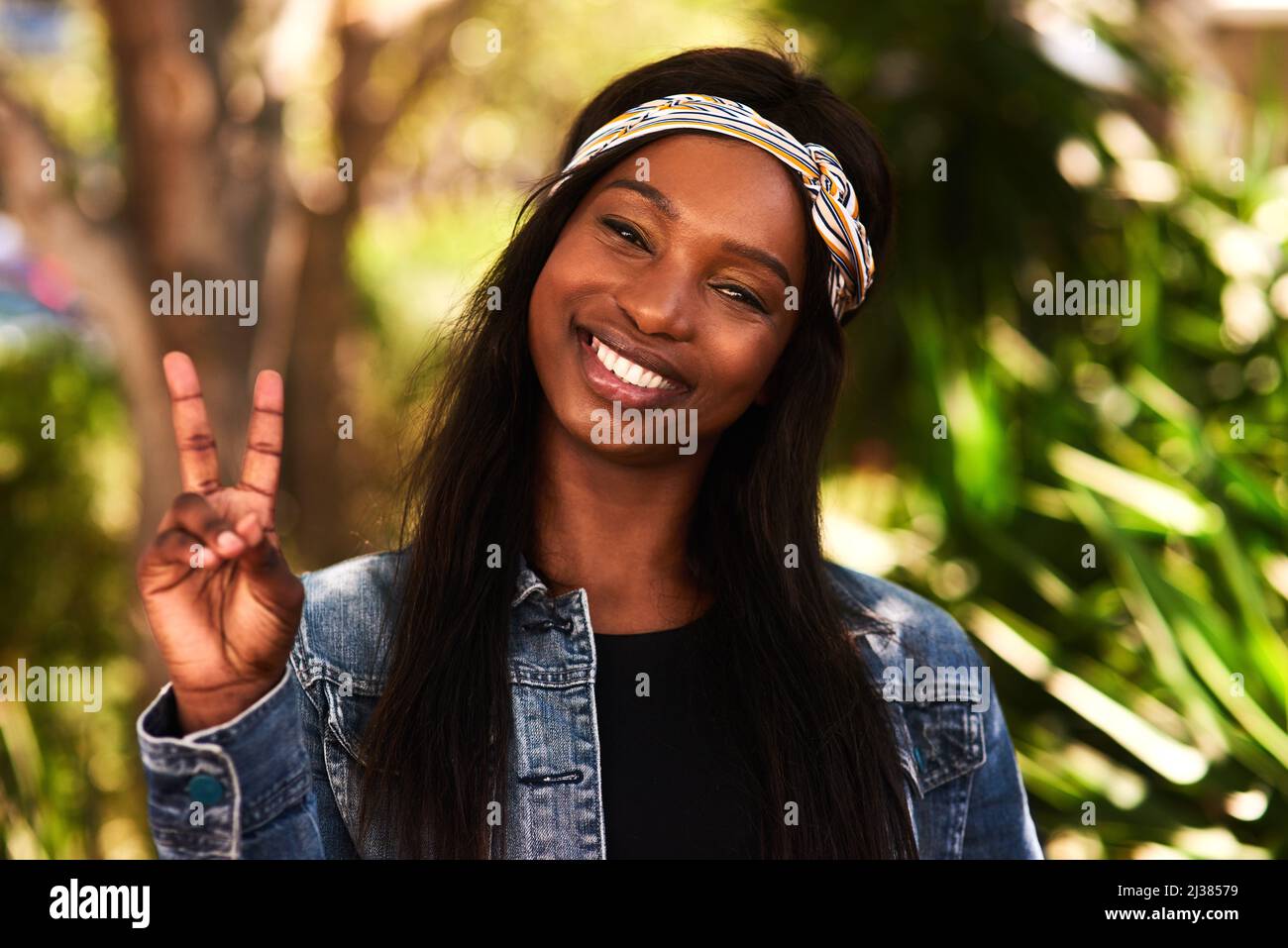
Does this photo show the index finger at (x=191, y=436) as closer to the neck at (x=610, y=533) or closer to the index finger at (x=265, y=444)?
the index finger at (x=265, y=444)

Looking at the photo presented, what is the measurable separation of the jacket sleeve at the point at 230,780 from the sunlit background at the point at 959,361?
25.6 inches

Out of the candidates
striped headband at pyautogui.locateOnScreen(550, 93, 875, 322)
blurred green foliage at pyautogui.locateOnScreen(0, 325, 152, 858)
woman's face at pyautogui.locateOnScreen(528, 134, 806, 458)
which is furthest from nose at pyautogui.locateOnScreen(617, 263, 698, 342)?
blurred green foliage at pyautogui.locateOnScreen(0, 325, 152, 858)

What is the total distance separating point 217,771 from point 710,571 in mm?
710

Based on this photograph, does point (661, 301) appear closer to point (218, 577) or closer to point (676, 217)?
point (676, 217)

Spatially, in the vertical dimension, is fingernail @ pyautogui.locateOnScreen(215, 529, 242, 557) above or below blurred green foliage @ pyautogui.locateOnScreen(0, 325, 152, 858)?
below

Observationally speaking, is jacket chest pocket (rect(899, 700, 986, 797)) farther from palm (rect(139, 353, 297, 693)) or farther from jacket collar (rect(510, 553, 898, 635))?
palm (rect(139, 353, 297, 693))

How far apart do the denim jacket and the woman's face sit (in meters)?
0.28

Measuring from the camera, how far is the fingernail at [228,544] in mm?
1268

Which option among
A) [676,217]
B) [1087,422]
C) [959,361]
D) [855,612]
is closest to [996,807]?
[855,612]

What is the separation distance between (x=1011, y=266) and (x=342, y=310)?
13.7 feet

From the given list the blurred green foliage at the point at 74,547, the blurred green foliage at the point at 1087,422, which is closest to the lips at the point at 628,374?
the blurred green foliage at the point at 1087,422

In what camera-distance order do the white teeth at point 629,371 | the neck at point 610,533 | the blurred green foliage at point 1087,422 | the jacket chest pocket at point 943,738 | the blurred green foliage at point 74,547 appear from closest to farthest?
the white teeth at point 629,371 < the neck at point 610,533 < the jacket chest pocket at point 943,738 < the blurred green foliage at point 1087,422 < the blurred green foliage at point 74,547

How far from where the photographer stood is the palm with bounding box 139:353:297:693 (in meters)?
1.30

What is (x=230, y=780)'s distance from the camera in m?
1.36
